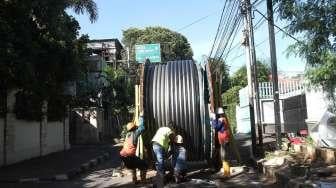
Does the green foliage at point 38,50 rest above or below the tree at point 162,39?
below

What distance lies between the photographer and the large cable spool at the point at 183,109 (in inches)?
617

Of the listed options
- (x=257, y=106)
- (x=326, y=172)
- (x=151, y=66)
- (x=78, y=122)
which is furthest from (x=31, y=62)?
(x=78, y=122)

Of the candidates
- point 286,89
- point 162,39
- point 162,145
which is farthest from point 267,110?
point 162,39

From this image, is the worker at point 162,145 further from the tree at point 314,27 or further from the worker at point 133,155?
the tree at point 314,27

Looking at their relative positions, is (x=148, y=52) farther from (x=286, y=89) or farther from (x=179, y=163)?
(x=179, y=163)

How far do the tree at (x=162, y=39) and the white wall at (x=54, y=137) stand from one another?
118 ft

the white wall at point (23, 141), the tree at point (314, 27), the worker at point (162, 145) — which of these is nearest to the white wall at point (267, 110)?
the white wall at point (23, 141)

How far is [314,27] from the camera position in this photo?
10.4 m

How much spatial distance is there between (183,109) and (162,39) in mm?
49729

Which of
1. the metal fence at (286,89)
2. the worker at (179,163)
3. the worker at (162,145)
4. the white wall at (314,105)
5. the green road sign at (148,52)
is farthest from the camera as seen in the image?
the green road sign at (148,52)

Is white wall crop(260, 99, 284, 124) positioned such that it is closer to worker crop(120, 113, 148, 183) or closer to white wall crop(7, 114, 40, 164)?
white wall crop(7, 114, 40, 164)

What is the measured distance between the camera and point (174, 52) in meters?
63.8

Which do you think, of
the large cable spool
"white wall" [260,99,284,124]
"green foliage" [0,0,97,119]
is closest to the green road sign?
"white wall" [260,99,284,124]

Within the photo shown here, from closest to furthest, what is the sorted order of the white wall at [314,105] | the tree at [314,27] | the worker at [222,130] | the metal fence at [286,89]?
1. the tree at [314,27]
2. the worker at [222,130]
3. the white wall at [314,105]
4. the metal fence at [286,89]
